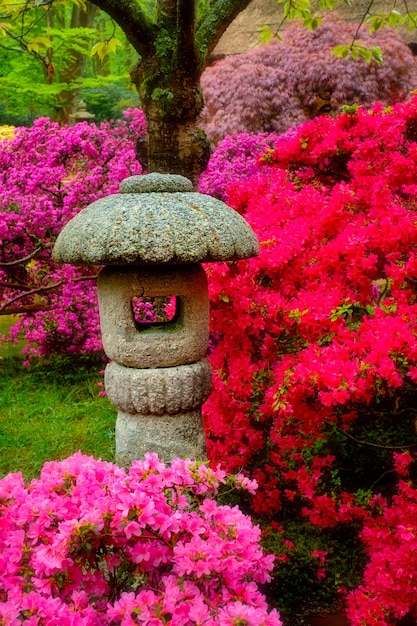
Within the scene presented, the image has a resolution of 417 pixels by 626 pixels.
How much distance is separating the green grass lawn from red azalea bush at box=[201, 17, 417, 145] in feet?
19.7

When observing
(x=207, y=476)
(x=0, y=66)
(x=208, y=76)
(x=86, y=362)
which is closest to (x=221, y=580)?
(x=207, y=476)

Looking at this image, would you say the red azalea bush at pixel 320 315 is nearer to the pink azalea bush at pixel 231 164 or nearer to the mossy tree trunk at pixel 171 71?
the mossy tree trunk at pixel 171 71

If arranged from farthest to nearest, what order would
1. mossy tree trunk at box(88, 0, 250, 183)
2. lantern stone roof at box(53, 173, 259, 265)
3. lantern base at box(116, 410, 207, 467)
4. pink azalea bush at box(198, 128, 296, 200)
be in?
pink azalea bush at box(198, 128, 296, 200)
mossy tree trunk at box(88, 0, 250, 183)
lantern base at box(116, 410, 207, 467)
lantern stone roof at box(53, 173, 259, 265)

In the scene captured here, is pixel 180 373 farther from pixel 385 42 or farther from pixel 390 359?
pixel 385 42

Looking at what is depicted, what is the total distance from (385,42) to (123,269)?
32.7 ft

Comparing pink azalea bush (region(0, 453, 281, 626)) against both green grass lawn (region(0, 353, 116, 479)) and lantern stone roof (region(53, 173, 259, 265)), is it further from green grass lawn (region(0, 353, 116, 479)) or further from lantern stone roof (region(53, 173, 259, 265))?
→ green grass lawn (region(0, 353, 116, 479))

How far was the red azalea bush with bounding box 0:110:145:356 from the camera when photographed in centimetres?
605

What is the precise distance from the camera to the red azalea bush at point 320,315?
262cm

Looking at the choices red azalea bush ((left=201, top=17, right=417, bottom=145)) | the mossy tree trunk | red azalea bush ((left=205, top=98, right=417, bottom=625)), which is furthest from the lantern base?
red azalea bush ((left=201, top=17, right=417, bottom=145))

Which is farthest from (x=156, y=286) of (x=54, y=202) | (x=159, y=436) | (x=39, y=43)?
(x=54, y=202)

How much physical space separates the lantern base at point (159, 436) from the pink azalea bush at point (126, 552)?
1133 millimetres

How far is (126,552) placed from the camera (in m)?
1.84

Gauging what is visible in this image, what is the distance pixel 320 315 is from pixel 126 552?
147 centimetres

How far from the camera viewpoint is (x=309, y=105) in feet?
35.9
